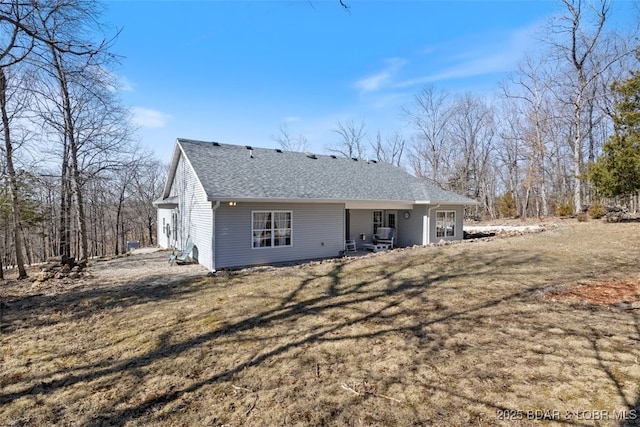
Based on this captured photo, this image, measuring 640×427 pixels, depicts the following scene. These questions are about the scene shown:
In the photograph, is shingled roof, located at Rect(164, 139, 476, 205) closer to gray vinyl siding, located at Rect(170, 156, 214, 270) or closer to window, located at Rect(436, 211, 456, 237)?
gray vinyl siding, located at Rect(170, 156, 214, 270)

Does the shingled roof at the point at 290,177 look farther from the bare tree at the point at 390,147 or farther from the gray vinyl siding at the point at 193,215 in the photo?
the bare tree at the point at 390,147

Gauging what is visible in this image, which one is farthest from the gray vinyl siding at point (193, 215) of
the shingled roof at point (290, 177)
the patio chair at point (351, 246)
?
the patio chair at point (351, 246)

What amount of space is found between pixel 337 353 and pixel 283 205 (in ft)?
26.4

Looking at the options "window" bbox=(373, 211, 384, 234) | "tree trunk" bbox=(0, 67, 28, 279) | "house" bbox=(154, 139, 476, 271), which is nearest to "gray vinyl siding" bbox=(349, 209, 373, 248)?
"house" bbox=(154, 139, 476, 271)

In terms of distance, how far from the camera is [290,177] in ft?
43.3

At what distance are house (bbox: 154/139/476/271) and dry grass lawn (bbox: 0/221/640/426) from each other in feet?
11.3

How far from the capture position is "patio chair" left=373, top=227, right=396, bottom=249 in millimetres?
15039

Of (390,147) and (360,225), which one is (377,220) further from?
(390,147)

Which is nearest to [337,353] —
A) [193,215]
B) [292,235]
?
[292,235]

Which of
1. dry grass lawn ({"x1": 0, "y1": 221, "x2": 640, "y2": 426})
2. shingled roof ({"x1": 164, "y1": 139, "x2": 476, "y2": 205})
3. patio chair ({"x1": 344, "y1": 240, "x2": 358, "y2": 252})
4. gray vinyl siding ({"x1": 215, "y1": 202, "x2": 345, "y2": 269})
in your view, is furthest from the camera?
patio chair ({"x1": 344, "y1": 240, "x2": 358, "y2": 252})

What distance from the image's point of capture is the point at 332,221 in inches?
505

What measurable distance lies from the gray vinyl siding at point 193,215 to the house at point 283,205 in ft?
0.12

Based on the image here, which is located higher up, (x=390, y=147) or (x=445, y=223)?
(x=390, y=147)

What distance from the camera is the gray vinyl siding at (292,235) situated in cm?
1046
